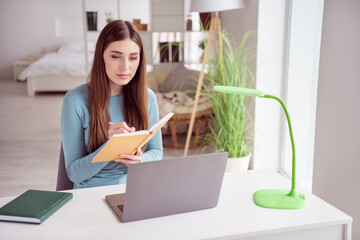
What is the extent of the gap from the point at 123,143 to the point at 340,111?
4.55ft

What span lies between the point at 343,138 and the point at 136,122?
116cm

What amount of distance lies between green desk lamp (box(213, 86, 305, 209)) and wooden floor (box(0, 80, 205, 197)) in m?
2.29

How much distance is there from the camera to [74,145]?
5.82ft

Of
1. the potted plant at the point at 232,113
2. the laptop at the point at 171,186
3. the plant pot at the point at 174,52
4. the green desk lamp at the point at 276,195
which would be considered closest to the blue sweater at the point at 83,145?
the laptop at the point at 171,186

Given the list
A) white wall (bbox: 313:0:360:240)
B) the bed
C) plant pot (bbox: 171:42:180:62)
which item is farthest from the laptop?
the bed

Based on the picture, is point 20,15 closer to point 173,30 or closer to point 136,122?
point 173,30

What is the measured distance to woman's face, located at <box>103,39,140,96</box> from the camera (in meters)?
1.78

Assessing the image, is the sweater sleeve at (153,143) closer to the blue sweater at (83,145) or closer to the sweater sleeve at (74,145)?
the blue sweater at (83,145)

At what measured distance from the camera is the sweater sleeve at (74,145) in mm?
1750

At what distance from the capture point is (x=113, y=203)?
1.46 metres

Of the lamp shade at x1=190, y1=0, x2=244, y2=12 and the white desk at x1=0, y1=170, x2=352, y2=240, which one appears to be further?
the lamp shade at x1=190, y1=0, x2=244, y2=12

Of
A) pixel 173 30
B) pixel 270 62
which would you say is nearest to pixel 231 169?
pixel 270 62

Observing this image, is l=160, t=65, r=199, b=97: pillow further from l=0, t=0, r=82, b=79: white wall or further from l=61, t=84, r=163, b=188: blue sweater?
l=0, t=0, r=82, b=79: white wall

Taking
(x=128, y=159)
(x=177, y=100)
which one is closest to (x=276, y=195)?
(x=128, y=159)
